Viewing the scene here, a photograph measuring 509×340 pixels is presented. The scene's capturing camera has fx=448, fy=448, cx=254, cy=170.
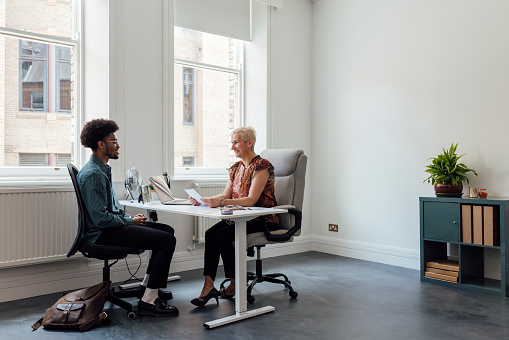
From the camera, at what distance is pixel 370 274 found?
4246mm

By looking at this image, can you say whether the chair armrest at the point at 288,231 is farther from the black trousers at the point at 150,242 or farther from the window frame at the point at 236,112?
the window frame at the point at 236,112

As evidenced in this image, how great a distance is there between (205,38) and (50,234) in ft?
8.54

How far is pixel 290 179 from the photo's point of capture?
354cm

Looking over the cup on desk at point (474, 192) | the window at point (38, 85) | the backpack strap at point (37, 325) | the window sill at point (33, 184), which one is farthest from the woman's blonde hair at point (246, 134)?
the cup on desk at point (474, 192)

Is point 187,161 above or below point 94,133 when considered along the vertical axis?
below

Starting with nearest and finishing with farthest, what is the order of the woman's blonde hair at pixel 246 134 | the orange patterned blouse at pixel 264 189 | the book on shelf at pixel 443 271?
the orange patterned blouse at pixel 264 189 < the woman's blonde hair at pixel 246 134 < the book on shelf at pixel 443 271

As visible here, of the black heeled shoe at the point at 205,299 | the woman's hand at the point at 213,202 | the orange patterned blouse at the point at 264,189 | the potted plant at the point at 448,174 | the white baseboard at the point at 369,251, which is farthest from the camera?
the white baseboard at the point at 369,251

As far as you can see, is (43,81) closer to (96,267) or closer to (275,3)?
(96,267)

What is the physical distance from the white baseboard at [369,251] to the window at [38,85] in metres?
2.98

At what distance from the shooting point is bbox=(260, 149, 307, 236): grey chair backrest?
3518mm

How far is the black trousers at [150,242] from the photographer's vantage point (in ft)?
9.70

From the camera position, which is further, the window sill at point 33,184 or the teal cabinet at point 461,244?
the teal cabinet at point 461,244

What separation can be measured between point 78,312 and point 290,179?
177 cm

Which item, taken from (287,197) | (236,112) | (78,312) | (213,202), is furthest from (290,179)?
(236,112)
